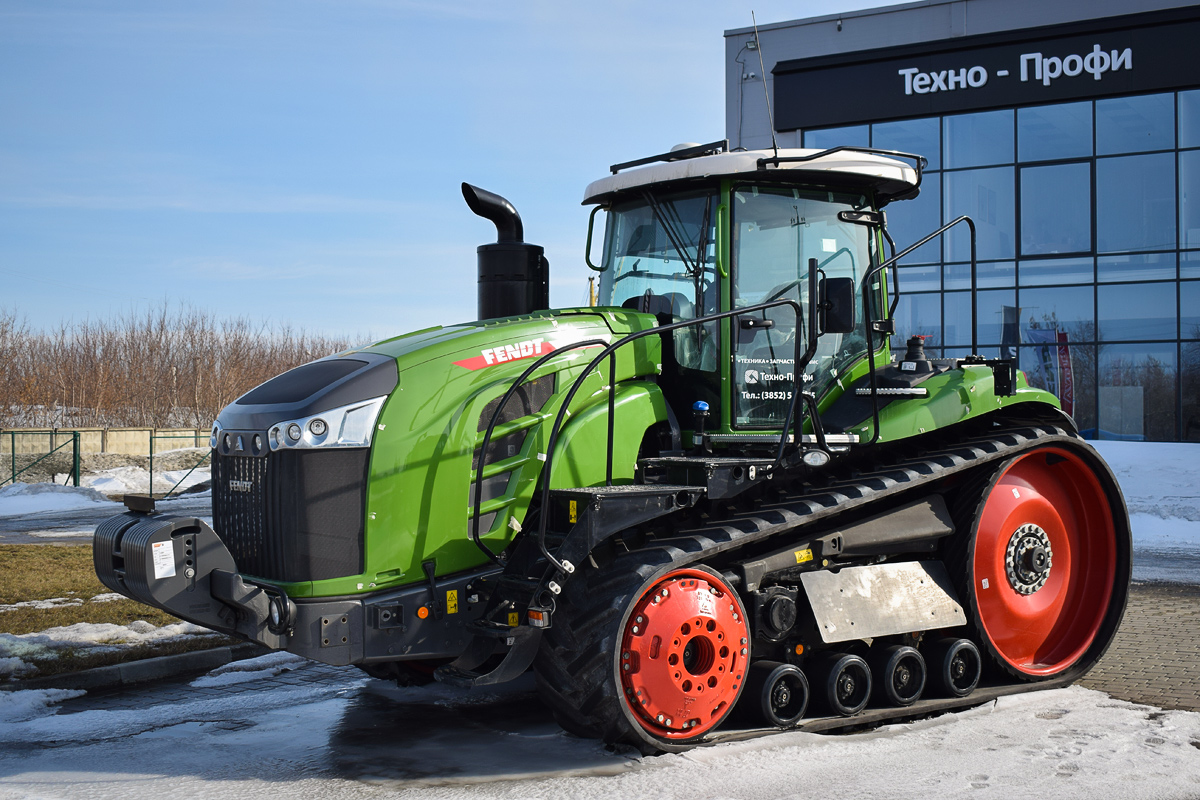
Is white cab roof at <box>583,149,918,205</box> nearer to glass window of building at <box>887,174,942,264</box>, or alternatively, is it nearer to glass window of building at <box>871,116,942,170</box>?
glass window of building at <box>871,116,942,170</box>

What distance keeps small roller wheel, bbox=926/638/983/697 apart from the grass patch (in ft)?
17.3

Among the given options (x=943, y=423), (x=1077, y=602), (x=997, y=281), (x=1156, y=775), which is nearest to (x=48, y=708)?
(x=943, y=423)

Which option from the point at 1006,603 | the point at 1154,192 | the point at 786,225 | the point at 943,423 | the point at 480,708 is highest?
the point at 1154,192

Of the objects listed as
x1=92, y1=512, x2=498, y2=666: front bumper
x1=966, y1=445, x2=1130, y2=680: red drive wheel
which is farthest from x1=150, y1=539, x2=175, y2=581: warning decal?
x1=966, y1=445, x2=1130, y2=680: red drive wheel

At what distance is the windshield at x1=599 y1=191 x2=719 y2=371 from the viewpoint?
21.0 feet

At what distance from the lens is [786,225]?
6598mm

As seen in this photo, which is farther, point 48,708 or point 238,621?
point 48,708

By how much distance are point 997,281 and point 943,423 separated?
1967 cm

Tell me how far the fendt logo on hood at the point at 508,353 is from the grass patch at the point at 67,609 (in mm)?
3969

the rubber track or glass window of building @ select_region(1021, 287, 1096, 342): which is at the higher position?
glass window of building @ select_region(1021, 287, 1096, 342)

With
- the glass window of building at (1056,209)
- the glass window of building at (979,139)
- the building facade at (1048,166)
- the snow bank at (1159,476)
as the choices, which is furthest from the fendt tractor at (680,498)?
the glass window of building at (979,139)

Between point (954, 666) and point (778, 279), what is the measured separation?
271 centimetres

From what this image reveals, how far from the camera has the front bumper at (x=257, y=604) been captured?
507 centimetres

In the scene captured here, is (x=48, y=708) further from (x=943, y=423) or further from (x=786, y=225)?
(x=943, y=423)
